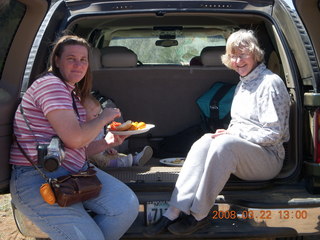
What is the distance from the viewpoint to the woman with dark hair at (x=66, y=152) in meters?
2.54

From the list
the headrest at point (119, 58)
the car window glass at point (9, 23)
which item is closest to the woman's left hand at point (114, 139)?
the car window glass at point (9, 23)

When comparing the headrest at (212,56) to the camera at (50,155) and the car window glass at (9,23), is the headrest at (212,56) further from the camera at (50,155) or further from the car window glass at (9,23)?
the camera at (50,155)

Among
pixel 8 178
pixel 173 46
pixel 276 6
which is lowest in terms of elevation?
pixel 8 178

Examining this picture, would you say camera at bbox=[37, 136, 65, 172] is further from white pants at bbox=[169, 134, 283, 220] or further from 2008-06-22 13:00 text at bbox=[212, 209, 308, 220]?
2008-06-22 13:00 text at bbox=[212, 209, 308, 220]

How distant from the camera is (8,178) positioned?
272 cm

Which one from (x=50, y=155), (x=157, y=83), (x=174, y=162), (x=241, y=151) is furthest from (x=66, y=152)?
(x=157, y=83)

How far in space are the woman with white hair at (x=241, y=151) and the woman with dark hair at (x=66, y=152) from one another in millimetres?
293

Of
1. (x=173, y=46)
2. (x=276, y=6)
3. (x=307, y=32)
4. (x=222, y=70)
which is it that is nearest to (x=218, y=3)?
(x=276, y=6)

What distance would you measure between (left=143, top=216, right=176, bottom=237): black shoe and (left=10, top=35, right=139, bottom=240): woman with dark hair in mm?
173

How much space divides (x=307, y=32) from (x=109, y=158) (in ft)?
5.43

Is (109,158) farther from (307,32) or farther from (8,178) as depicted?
(307,32)

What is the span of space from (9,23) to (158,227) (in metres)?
1.48

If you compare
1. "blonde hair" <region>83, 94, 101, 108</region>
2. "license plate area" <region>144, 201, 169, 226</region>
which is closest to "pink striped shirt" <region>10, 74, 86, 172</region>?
"blonde hair" <region>83, 94, 101, 108</region>

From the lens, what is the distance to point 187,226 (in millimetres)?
2881
